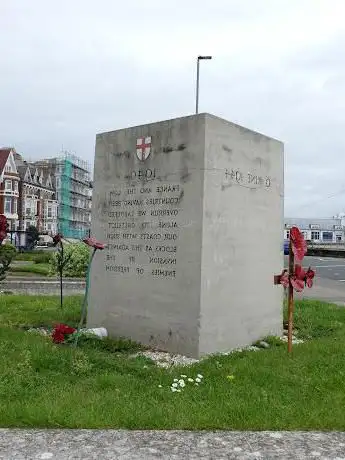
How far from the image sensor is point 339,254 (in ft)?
194

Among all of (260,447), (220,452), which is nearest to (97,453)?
(220,452)

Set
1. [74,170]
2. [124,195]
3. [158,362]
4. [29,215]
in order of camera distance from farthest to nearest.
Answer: [74,170] → [29,215] → [124,195] → [158,362]

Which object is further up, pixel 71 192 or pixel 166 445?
pixel 71 192

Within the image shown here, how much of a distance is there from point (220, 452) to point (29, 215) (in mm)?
95969

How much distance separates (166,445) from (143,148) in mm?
5243

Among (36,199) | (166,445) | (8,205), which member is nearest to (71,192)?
(36,199)

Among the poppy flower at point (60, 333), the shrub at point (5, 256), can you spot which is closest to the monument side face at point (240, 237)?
the poppy flower at point (60, 333)

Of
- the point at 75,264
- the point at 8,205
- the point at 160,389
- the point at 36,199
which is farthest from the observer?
the point at 36,199

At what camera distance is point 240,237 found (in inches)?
331

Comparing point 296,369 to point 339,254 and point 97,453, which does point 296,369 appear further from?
point 339,254

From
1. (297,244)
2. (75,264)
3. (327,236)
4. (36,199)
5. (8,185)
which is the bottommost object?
(75,264)

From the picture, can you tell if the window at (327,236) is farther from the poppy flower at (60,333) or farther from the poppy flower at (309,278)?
the poppy flower at (60,333)

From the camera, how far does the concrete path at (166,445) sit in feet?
12.8

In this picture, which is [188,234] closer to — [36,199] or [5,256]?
[5,256]
